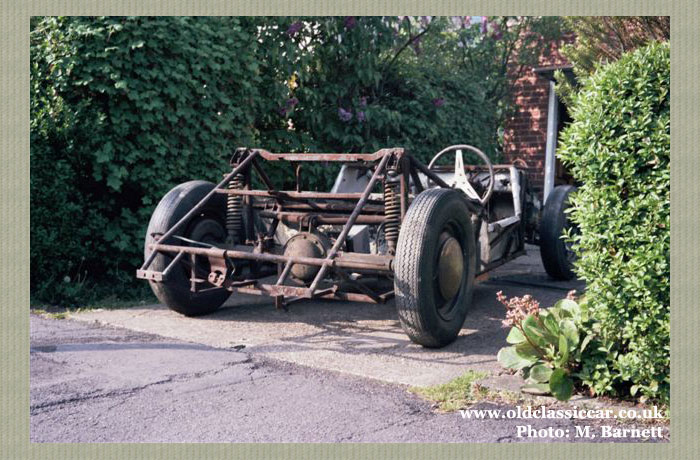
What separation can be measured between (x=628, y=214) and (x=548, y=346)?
0.93 metres

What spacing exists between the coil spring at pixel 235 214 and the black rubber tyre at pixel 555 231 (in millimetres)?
3379

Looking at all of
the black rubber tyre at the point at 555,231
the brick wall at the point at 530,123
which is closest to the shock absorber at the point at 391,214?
the black rubber tyre at the point at 555,231

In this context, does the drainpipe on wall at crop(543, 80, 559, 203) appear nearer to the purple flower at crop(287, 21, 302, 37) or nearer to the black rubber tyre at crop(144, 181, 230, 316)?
the purple flower at crop(287, 21, 302, 37)

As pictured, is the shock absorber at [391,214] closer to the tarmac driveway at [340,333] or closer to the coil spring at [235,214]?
the tarmac driveway at [340,333]

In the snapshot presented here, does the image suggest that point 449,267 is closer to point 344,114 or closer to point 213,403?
point 213,403

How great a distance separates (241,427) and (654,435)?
2.02m

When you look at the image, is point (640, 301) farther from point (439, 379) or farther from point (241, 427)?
point (241, 427)

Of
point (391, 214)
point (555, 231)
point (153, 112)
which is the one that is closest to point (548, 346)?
point (391, 214)

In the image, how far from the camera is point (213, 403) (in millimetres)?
4309

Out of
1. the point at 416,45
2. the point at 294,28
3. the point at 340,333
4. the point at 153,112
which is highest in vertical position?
the point at 416,45

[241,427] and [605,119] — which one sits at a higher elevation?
[605,119]

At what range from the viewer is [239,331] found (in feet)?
20.4

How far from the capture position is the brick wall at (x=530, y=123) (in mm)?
13078

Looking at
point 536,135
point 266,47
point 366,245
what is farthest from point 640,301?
point 536,135
